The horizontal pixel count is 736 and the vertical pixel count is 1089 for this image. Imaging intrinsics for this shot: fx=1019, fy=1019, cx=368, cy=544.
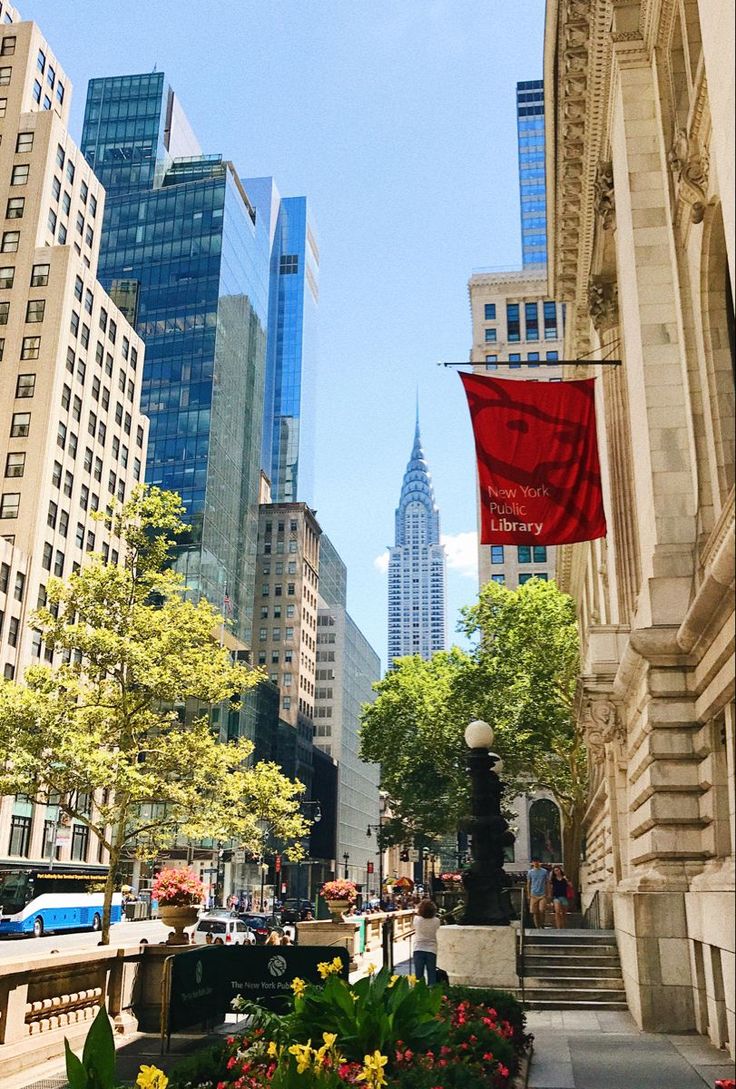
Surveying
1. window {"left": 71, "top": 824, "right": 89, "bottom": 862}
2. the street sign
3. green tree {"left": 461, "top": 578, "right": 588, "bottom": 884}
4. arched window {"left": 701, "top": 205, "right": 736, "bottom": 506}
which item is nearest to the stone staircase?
the street sign

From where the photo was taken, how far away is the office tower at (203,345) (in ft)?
357

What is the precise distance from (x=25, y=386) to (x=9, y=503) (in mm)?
9487

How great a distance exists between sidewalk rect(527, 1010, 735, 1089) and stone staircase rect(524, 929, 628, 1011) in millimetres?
2538

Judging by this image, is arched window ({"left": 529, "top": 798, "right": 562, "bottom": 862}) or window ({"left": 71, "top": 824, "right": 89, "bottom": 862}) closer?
window ({"left": 71, "top": 824, "right": 89, "bottom": 862})

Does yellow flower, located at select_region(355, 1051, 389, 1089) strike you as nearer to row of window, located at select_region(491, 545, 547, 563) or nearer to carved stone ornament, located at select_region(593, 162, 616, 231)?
carved stone ornament, located at select_region(593, 162, 616, 231)

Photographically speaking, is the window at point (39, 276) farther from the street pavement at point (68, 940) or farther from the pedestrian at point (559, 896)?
the pedestrian at point (559, 896)

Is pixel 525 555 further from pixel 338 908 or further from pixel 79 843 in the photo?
pixel 338 908

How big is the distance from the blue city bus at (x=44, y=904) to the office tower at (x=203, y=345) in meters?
46.8

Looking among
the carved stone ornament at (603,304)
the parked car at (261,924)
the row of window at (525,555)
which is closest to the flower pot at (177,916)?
the carved stone ornament at (603,304)

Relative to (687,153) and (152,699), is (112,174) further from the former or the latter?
(687,153)

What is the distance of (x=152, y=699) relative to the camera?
2739 cm

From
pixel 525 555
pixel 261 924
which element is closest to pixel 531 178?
pixel 525 555

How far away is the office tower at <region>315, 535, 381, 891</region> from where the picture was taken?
151750 mm

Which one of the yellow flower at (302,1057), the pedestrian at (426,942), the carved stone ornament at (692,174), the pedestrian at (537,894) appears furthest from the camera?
the pedestrian at (537,894)
